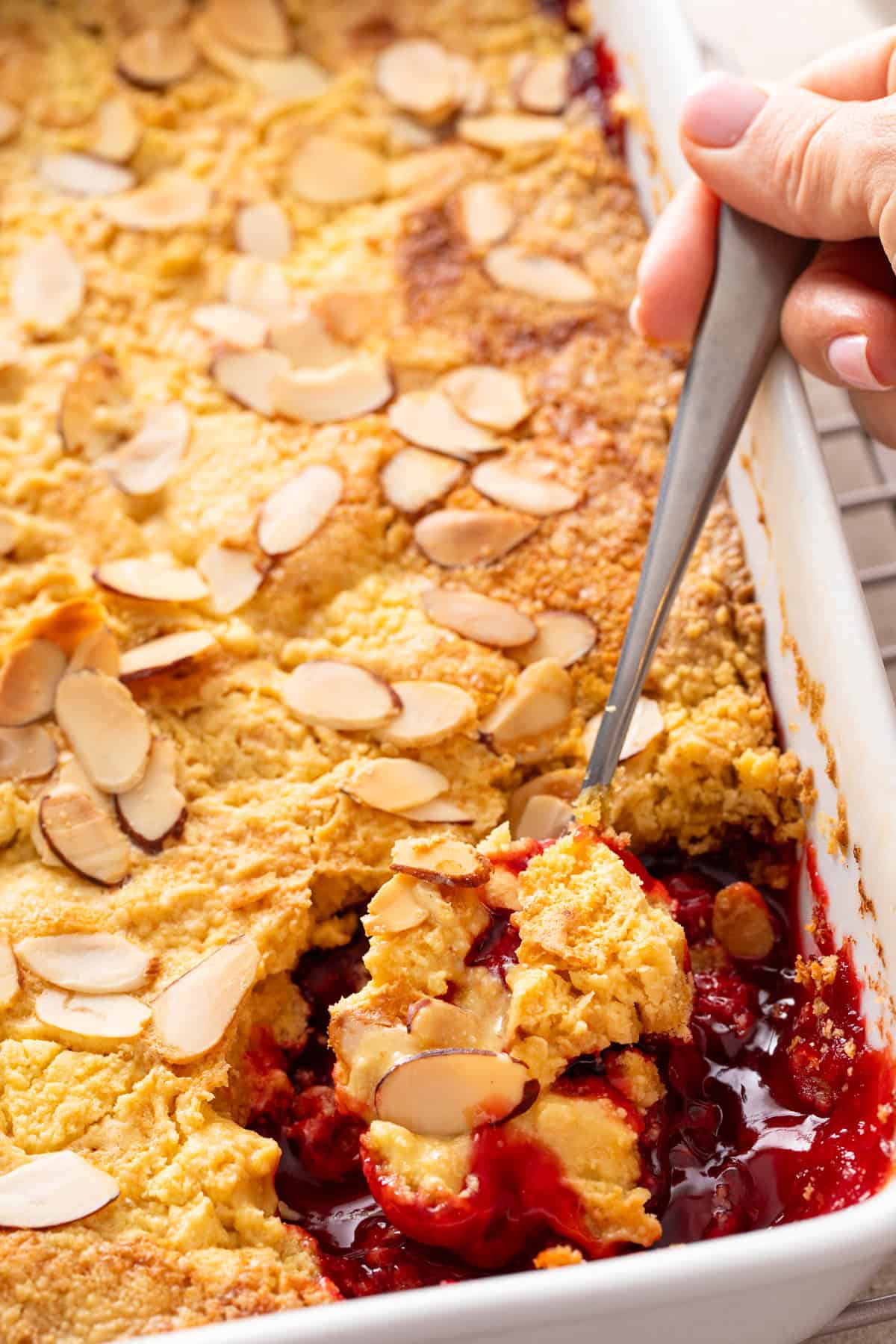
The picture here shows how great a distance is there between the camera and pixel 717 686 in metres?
1.52

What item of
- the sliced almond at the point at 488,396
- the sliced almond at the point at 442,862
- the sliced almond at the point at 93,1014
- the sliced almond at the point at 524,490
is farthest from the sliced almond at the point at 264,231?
the sliced almond at the point at 93,1014

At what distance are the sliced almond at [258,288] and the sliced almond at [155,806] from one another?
66 cm

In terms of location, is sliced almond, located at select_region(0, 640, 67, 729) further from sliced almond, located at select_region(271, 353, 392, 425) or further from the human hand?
the human hand

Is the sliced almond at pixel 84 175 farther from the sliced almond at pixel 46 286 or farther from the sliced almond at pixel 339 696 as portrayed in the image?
the sliced almond at pixel 339 696

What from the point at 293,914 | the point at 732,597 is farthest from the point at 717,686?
the point at 293,914

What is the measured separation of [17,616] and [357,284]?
629 millimetres

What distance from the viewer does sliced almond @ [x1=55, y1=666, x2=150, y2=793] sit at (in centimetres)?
142

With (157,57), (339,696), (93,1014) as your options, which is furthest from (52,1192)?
(157,57)

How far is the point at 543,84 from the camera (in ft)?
6.61

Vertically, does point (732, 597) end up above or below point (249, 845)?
above

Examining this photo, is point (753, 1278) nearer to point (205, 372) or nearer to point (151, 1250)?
point (151, 1250)

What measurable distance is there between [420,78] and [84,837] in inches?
48.9

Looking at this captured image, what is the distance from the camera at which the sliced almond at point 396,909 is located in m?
1.27

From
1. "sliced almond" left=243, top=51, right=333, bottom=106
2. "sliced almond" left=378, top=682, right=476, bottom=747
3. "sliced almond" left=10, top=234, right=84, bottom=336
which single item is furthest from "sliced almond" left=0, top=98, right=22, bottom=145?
"sliced almond" left=378, top=682, right=476, bottom=747
